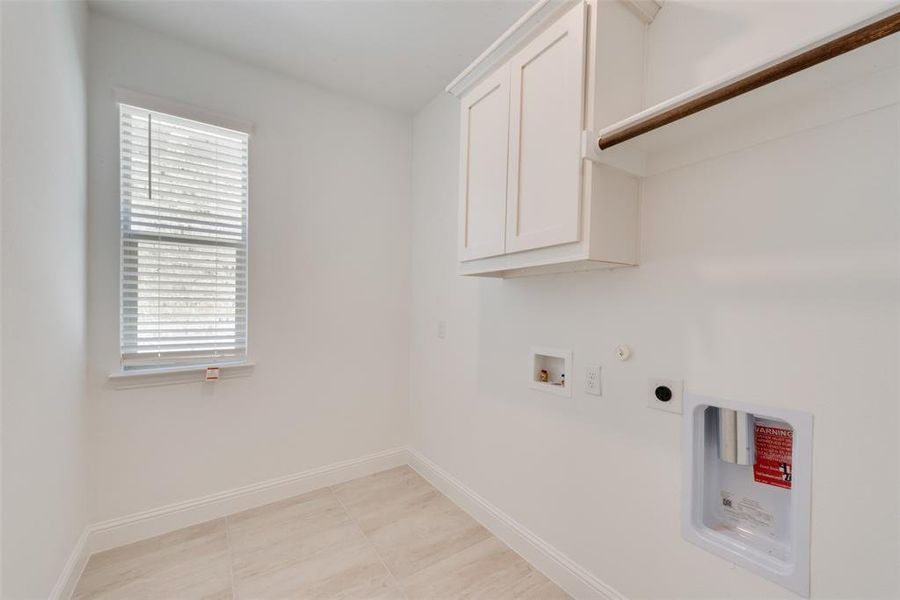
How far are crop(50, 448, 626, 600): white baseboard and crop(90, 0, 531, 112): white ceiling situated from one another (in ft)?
8.33

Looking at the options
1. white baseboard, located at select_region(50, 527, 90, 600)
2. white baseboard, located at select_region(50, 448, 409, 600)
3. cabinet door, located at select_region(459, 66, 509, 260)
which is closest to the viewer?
white baseboard, located at select_region(50, 527, 90, 600)

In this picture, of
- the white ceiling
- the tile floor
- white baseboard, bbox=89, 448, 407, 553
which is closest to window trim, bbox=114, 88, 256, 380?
the white ceiling

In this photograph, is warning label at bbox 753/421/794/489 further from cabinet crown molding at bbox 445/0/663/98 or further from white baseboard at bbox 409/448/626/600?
cabinet crown molding at bbox 445/0/663/98

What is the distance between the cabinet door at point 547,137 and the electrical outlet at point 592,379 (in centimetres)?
57

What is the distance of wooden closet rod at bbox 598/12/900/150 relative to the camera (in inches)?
27.9

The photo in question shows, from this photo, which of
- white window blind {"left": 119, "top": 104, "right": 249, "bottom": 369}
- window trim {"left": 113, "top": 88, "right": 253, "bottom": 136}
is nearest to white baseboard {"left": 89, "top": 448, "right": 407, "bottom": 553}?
white window blind {"left": 119, "top": 104, "right": 249, "bottom": 369}

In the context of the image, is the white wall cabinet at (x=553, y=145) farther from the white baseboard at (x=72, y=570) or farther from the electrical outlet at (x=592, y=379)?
the white baseboard at (x=72, y=570)

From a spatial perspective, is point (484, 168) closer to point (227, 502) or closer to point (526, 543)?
point (526, 543)

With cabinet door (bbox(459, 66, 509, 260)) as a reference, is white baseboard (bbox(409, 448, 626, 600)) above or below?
below

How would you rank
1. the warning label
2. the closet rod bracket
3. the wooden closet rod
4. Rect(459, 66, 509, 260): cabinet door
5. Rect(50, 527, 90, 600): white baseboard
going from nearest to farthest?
the wooden closet rod < the warning label < the closet rod bracket < Rect(50, 527, 90, 600): white baseboard < Rect(459, 66, 509, 260): cabinet door

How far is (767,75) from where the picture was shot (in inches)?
32.8

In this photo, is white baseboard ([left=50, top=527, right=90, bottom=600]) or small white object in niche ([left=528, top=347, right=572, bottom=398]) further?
small white object in niche ([left=528, top=347, right=572, bottom=398])

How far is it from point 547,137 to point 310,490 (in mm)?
2487

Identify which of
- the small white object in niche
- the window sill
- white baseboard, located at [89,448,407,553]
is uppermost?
the small white object in niche
